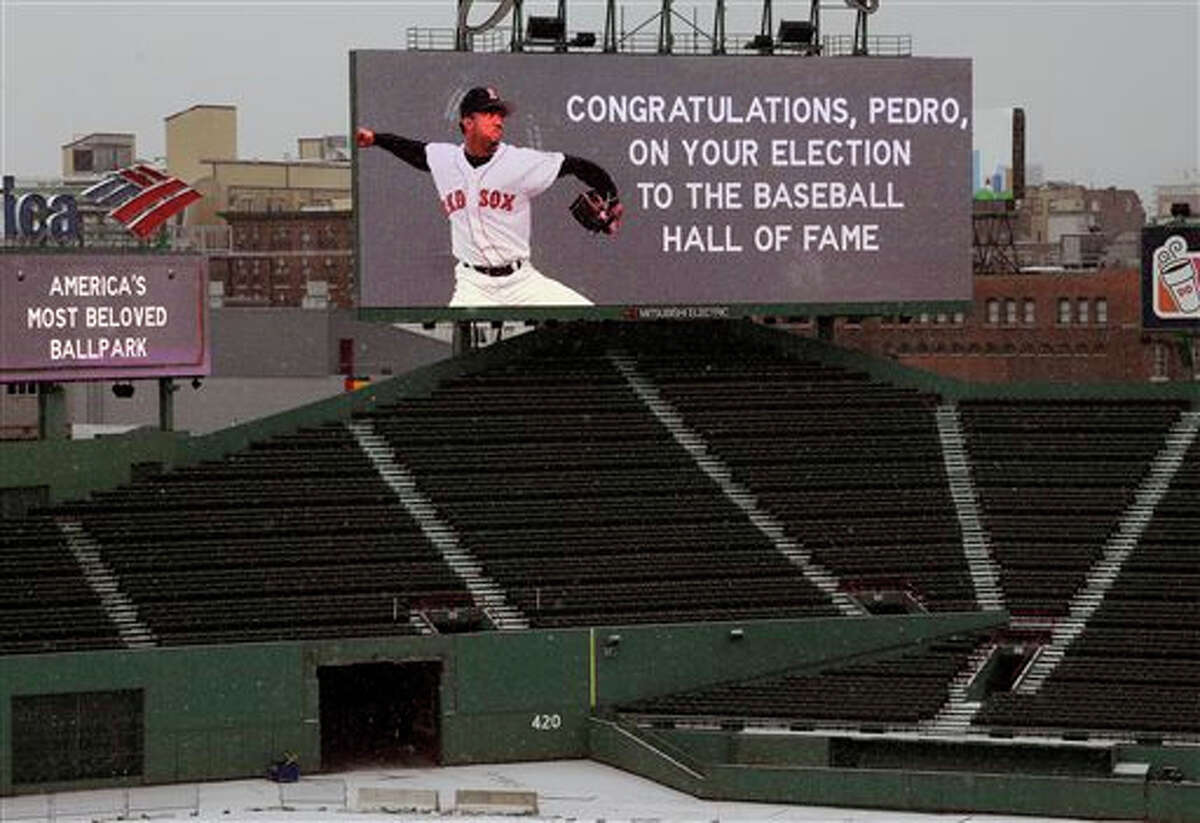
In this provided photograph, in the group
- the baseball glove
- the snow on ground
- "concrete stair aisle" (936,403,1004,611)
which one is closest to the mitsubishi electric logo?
the baseball glove

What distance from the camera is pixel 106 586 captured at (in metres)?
55.1

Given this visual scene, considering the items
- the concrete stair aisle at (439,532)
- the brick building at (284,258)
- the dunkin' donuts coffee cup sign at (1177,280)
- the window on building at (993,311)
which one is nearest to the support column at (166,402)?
the concrete stair aisle at (439,532)

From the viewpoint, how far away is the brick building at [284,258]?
115875mm

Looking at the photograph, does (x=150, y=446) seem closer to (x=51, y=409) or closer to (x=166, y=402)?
(x=166, y=402)

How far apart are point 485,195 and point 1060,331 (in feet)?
137

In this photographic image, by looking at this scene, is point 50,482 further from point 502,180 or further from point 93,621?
point 502,180

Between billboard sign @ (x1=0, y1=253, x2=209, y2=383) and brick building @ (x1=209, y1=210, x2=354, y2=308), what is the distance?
52728 millimetres

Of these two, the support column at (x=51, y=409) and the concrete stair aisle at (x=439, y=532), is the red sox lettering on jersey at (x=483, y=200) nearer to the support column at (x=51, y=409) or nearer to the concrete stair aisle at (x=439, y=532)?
the concrete stair aisle at (x=439, y=532)

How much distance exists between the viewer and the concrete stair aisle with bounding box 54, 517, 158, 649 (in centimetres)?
5347

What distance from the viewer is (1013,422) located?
6619 centimetres

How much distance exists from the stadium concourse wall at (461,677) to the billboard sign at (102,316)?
307 inches

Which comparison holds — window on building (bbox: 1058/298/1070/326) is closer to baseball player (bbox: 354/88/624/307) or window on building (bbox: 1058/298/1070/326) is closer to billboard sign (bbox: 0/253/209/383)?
baseball player (bbox: 354/88/624/307)

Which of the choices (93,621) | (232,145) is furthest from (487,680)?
(232,145)

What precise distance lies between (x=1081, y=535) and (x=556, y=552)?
11.4 meters
